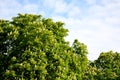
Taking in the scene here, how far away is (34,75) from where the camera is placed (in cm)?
5122

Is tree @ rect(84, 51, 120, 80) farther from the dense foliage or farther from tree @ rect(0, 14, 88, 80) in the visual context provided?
tree @ rect(0, 14, 88, 80)

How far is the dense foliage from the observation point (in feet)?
169

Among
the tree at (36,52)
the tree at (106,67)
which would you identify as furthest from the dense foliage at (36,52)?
the tree at (106,67)

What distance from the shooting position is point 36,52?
5300cm

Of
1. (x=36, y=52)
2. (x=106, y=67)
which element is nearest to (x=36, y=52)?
(x=36, y=52)

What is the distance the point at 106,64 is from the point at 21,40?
104ft

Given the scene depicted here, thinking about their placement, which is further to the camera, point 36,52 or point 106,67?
point 106,67

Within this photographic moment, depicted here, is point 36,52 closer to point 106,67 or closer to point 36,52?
point 36,52

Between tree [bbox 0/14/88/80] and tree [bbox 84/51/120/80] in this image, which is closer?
tree [bbox 0/14/88/80]

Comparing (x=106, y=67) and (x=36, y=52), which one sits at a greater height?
(x=106, y=67)

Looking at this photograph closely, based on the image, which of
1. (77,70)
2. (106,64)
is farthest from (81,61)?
(106,64)

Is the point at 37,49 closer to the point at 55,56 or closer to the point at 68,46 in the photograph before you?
the point at 55,56

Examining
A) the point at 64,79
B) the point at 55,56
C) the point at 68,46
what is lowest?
the point at 64,79

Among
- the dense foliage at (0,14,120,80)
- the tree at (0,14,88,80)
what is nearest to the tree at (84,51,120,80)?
the dense foliage at (0,14,120,80)
